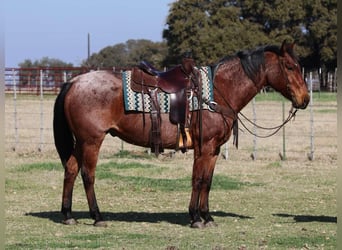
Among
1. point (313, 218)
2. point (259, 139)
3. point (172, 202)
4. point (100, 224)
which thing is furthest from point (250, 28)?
point (100, 224)

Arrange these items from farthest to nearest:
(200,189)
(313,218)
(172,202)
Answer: (172,202)
(313,218)
(200,189)

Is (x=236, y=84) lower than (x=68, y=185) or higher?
higher

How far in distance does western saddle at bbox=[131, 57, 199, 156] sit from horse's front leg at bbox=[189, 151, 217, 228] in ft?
0.85

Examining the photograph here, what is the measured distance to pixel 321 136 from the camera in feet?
59.8

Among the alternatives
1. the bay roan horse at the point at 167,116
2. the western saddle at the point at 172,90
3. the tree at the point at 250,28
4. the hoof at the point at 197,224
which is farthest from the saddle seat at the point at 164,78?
the tree at the point at 250,28

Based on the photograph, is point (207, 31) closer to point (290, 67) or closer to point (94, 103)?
point (290, 67)

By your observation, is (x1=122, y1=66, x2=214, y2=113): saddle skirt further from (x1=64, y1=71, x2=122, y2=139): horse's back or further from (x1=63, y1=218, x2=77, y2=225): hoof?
(x1=63, y1=218, x2=77, y2=225): hoof

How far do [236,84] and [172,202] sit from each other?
2421 mm

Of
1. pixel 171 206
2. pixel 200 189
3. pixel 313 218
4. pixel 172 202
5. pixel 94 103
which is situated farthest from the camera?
pixel 172 202

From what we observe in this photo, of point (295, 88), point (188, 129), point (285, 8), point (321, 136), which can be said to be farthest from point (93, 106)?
point (285, 8)

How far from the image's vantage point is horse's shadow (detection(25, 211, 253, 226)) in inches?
311

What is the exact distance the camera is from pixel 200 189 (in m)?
7.62

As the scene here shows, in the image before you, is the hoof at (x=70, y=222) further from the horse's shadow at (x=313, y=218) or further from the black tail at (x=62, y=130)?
the horse's shadow at (x=313, y=218)

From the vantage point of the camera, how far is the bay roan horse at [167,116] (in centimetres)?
742
